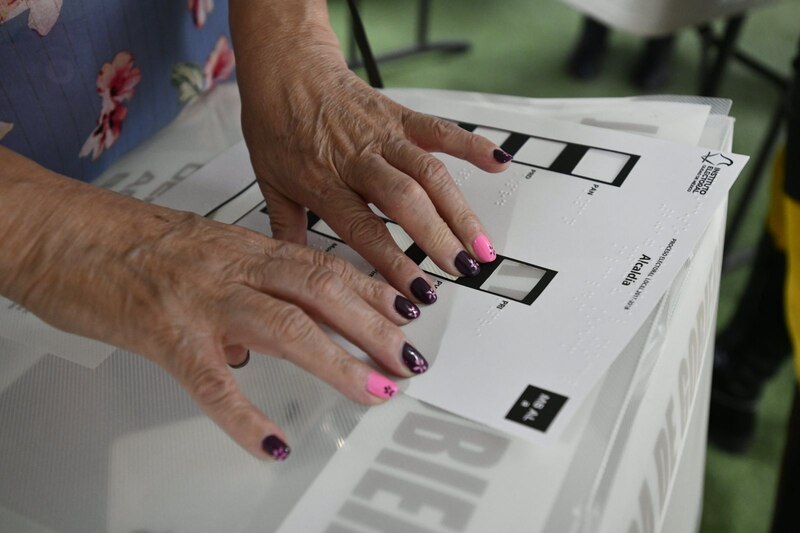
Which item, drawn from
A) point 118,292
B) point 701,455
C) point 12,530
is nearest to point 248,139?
point 118,292

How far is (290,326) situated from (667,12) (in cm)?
85

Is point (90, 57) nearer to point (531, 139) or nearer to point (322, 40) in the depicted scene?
point (322, 40)

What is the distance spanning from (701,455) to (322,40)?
21.1 inches

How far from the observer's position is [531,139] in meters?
0.69

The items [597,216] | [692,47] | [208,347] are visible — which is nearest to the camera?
[208,347]

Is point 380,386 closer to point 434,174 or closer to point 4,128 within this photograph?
point 434,174

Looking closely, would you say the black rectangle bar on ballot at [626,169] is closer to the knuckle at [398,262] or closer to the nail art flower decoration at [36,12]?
the knuckle at [398,262]

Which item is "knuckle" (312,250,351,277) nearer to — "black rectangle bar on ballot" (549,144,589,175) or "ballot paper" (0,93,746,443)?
"ballot paper" (0,93,746,443)

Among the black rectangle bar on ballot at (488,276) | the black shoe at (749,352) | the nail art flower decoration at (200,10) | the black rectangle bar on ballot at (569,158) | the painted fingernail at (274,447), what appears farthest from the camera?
the black shoe at (749,352)

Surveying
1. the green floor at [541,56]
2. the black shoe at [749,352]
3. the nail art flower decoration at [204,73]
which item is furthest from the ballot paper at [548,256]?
the green floor at [541,56]

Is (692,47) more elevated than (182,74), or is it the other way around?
(182,74)

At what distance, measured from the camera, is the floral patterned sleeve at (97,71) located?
0.62 m

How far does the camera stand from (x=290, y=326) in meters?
A: 0.47

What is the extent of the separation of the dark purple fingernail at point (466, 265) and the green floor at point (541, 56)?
989 millimetres
